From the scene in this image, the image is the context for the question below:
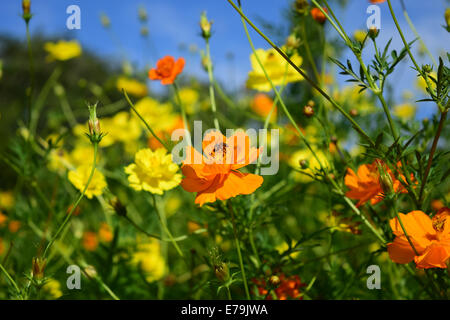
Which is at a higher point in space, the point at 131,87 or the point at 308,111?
the point at 131,87

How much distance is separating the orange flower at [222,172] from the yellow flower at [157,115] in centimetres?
74

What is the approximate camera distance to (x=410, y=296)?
688 millimetres

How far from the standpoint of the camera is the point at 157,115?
131 cm

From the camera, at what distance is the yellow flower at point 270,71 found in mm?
822

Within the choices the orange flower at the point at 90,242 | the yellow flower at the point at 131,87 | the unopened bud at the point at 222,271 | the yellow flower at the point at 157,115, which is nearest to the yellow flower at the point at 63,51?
the yellow flower at the point at 131,87

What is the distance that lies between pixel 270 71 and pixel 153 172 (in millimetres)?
411

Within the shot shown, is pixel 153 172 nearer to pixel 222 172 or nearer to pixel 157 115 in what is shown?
pixel 222 172

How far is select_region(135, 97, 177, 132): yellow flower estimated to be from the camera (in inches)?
49.4

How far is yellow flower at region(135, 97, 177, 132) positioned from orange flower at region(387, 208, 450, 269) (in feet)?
2.89

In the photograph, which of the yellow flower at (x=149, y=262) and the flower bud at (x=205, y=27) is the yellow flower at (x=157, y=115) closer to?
the yellow flower at (x=149, y=262)

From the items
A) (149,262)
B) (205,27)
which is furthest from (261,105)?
(205,27)

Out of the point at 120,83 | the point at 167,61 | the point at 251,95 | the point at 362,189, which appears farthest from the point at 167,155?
the point at 251,95
